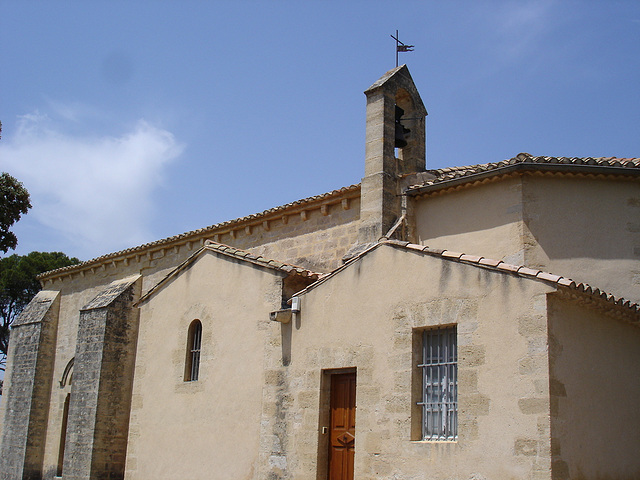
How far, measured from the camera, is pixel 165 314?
13445 millimetres

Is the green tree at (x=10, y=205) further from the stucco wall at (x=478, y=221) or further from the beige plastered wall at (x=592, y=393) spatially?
the beige plastered wall at (x=592, y=393)

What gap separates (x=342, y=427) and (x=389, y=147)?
5.94 m

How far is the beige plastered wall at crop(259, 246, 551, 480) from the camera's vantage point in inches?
312

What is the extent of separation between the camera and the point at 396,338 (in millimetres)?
9336

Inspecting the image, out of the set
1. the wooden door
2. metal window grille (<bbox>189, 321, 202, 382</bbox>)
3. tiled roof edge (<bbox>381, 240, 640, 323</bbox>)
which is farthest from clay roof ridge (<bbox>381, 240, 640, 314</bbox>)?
metal window grille (<bbox>189, 321, 202, 382</bbox>)

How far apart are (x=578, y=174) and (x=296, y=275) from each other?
4889 millimetres

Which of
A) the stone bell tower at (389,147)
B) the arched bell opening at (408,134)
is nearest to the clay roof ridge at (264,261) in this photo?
the stone bell tower at (389,147)

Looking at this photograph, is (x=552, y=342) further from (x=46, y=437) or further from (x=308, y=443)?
(x=46, y=437)

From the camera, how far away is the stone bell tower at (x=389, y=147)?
13.2 metres

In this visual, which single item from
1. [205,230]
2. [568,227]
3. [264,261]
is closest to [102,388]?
[205,230]

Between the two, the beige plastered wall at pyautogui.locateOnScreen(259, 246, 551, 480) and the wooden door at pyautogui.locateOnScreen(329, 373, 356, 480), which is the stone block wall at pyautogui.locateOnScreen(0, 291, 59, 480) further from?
the wooden door at pyautogui.locateOnScreen(329, 373, 356, 480)

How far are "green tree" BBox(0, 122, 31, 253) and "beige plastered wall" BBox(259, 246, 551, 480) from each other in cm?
832

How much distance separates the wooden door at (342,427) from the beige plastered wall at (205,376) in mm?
1475

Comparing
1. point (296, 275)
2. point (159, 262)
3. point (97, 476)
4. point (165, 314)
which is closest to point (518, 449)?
point (296, 275)
